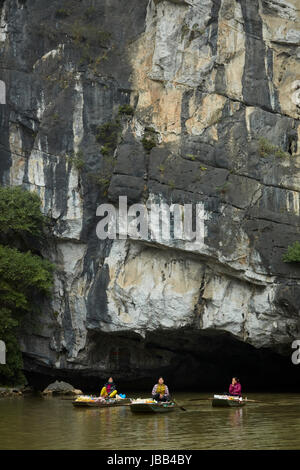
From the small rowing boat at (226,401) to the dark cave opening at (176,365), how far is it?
533cm

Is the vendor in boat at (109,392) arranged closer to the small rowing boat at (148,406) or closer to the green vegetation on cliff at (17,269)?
the small rowing boat at (148,406)

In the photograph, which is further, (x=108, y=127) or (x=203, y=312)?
(x=108, y=127)

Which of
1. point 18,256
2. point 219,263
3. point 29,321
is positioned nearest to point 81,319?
point 29,321

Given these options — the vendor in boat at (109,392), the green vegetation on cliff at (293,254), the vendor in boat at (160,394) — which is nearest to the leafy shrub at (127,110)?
the green vegetation on cliff at (293,254)

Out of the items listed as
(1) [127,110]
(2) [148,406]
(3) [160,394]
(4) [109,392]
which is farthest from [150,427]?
(1) [127,110]

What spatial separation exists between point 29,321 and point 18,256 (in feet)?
→ 10.9

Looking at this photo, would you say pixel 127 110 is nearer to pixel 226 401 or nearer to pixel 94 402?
pixel 94 402

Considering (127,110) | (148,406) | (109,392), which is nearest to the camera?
(148,406)

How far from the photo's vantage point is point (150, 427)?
15.0 meters

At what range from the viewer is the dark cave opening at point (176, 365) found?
2648cm

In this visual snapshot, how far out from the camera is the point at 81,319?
25.7 metres

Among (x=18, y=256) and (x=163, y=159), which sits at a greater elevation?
(x=163, y=159)

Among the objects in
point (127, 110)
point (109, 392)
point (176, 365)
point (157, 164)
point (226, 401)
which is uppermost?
point (127, 110)

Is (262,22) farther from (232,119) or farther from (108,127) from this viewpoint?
(108,127)
